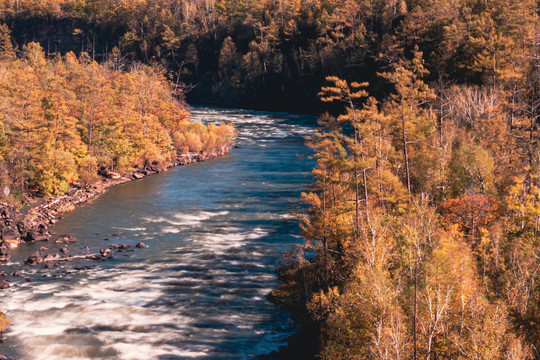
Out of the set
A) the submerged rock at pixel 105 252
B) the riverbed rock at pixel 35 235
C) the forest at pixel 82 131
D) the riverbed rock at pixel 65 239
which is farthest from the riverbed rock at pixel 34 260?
the forest at pixel 82 131

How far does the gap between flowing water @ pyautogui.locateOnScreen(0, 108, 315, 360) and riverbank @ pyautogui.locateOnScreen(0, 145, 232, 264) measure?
1.34m

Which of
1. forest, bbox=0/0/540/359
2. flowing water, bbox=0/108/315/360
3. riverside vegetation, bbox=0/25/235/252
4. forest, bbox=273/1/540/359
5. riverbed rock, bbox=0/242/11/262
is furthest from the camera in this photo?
riverside vegetation, bbox=0/25/235/252

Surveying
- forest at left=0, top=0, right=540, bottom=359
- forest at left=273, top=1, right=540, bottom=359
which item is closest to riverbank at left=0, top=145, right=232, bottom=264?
forest at left=0, top=0, right=540, bottom=359

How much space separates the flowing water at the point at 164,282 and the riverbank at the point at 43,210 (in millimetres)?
1336

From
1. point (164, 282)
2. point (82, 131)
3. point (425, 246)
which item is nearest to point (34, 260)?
point (164, 282)

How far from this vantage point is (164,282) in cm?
3594

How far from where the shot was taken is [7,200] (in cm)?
4825

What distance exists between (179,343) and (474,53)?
74.5 metres

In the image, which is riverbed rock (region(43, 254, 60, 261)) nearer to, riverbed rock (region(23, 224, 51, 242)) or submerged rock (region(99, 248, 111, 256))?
submerged rock (region(99, 248, 111, 256))

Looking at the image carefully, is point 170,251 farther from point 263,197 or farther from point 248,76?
point 248,76

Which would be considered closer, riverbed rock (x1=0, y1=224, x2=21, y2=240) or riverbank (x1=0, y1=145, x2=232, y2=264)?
riverbed rock (x1=0, y1=224, x2=21, y2=240)

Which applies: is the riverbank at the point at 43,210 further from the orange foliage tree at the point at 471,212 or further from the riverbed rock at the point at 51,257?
the orange foliage tree at the point at 471,212

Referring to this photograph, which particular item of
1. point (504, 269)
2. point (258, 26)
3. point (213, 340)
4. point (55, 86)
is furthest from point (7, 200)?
point (258, 26)

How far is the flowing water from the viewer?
27.8 metres
